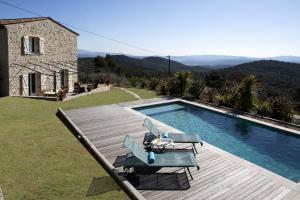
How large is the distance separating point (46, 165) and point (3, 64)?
1456cm

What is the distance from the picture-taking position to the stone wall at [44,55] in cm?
1988

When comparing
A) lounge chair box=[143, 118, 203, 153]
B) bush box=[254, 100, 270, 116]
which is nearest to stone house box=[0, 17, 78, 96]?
lounge chair box=[143, 118, 203, 153]

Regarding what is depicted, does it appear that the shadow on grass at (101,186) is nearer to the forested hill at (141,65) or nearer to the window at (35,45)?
the window at (35,45)

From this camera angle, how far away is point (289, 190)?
717cm

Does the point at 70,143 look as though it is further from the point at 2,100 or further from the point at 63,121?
the point at 2,100

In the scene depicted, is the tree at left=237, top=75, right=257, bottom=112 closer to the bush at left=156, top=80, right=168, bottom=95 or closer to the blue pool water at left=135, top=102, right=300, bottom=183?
the blue pool water at left=135, top=102, right=300, bottom=183

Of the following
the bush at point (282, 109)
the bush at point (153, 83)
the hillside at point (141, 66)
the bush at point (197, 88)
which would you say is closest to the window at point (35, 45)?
the bush at point (153, 83)

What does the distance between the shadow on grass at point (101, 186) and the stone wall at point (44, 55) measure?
50.0 ft

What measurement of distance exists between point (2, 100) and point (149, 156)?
14.0 metres

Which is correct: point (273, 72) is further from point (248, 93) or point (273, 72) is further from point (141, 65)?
point (248, 93)

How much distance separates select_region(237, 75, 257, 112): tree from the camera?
665 inches

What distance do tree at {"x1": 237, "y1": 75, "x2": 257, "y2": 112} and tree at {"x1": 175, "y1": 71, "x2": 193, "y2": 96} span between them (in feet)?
17.2

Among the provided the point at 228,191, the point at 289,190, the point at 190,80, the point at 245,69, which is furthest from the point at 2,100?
the point at 245,69

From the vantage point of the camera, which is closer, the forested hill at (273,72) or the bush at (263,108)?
the bush at (263,108)
